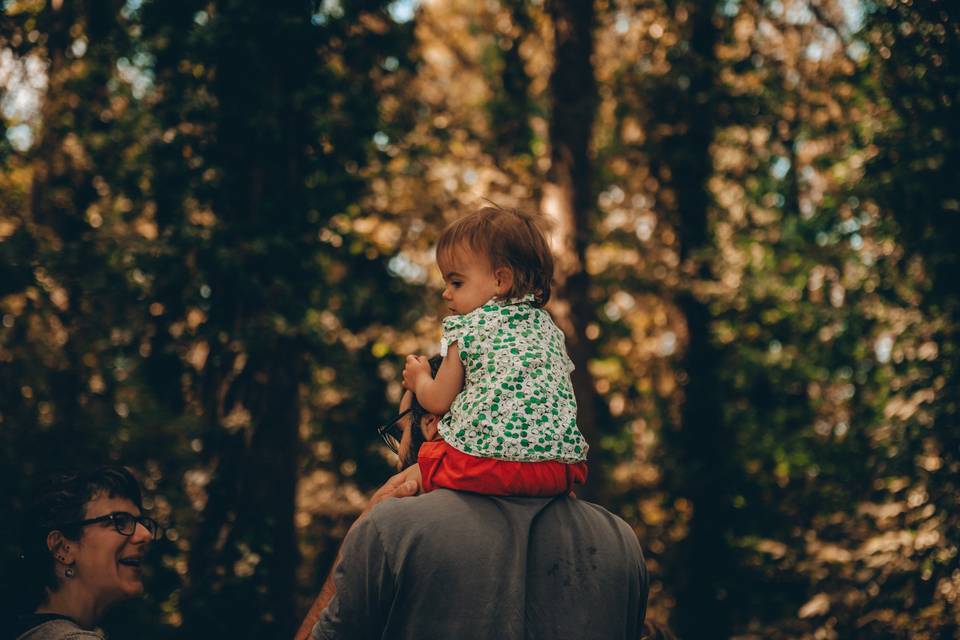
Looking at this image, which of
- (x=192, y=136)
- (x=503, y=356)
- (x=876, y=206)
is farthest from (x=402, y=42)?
(x=503, y=356)

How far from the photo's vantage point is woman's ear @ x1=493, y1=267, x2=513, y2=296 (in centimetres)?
255

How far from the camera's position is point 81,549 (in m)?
2.72

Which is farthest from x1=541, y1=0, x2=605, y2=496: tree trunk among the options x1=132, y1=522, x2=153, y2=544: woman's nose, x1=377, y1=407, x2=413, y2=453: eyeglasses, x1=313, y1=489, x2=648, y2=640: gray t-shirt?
x1=313, y1=489, x2=648, y2=640: gray t-shirt

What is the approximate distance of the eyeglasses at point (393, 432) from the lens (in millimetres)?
2645

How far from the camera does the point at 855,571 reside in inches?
253

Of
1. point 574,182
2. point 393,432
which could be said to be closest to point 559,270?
point 574,182

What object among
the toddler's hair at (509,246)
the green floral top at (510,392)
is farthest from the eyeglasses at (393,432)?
the toddler's hair at (509,246)

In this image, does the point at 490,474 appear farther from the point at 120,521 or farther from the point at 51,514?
the point at 51,514

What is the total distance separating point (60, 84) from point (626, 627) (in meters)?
6.00

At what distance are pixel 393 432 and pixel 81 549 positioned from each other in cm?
102

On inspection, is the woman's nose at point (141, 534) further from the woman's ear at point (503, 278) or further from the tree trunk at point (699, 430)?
the tree trunk at point (699, 430)

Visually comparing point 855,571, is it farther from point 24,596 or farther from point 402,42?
point 24,596

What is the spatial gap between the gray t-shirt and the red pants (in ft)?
0.10

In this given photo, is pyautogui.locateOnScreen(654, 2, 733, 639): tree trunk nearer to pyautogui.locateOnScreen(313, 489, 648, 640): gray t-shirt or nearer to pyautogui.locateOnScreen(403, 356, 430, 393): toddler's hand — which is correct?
pyautogui.locateOnScreen(403, 356, 430, 393): toddler's hand
